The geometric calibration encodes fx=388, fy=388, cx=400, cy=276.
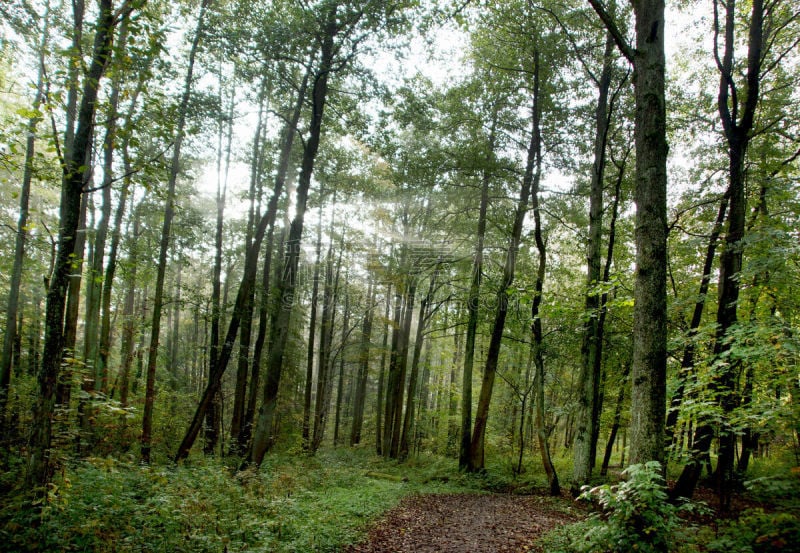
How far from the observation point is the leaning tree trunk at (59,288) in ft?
13.4

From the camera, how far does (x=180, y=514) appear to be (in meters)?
5.05

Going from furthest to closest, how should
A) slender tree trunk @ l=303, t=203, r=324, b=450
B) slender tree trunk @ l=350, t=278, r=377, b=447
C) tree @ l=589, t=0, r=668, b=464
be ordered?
slender tree trunk @ l=350, t=278, r=377, b=447 < slender tree trunk @ l=303, t=203, r=324, b=450 < tree @ l=589, t=0, r=668, b=464

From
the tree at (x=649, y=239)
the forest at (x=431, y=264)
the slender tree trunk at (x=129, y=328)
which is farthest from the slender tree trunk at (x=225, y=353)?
the tree at (x=649, y=239)

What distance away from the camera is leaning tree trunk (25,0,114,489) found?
13.4ft

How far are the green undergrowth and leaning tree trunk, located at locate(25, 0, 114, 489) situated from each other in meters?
0.32

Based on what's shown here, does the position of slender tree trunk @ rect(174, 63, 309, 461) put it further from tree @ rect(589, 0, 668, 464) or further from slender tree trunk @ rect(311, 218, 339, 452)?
tree @ rect(589, 0, 668, 464)

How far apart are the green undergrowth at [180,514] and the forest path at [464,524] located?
0.44 meters

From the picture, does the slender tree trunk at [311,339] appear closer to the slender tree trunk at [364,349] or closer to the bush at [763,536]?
the slender tree trunk at [364,349]

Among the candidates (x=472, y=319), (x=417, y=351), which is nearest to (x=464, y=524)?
(x=472, y=319)

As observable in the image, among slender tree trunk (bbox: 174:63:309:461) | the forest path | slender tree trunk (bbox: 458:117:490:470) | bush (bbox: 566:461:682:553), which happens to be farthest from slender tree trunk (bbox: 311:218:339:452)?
bush (bbox: 566:461:682:553)

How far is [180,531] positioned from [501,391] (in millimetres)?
21462

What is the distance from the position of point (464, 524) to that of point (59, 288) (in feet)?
24.6

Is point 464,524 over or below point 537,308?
below

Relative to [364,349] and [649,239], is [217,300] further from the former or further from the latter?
[649,239]
